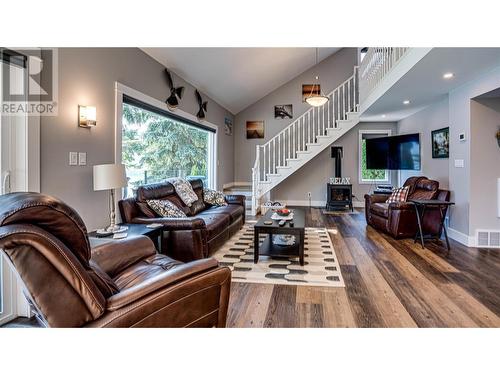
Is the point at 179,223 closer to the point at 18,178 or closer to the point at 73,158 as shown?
the point at 73,158

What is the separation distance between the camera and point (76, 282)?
1.21 meters

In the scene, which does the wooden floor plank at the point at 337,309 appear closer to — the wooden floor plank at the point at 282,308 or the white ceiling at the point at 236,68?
the wooden floor plank at the point at 282,308

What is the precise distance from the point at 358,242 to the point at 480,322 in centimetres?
240

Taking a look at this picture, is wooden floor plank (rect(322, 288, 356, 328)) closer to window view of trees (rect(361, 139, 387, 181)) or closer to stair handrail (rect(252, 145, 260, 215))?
stair handrail (rect(252, 145, 260, 215))

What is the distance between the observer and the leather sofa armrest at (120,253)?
2.01 m

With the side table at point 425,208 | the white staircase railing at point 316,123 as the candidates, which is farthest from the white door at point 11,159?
the white staircase railing at point 316,123

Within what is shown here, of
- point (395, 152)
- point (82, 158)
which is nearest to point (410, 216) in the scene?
point (395, 152)

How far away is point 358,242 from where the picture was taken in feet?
15.1

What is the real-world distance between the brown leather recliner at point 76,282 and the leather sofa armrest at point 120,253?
542 mm

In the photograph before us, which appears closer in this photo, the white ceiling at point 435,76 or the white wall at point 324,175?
the white ceiling at point 435,76

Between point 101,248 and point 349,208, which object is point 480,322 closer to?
point 101,248

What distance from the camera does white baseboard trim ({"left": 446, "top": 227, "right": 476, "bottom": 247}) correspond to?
4.39 meters

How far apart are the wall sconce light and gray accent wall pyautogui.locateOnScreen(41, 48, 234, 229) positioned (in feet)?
0.14
